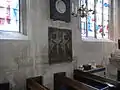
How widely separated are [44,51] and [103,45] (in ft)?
7.61

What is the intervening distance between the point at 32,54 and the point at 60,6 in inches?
50.6

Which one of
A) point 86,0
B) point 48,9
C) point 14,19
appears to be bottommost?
point 14,19

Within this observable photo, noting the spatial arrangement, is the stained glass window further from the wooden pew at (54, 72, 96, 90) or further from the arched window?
the arched window

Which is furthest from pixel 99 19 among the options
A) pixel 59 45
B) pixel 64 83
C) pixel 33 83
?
pixel 33 83

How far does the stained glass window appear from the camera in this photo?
3.13 metres

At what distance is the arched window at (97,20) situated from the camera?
4801 millimetres

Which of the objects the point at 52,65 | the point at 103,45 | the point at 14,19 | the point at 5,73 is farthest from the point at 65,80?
the point at 103,45

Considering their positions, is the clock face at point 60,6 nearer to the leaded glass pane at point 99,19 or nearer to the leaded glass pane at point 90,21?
the leaded glass pane at point 90,21

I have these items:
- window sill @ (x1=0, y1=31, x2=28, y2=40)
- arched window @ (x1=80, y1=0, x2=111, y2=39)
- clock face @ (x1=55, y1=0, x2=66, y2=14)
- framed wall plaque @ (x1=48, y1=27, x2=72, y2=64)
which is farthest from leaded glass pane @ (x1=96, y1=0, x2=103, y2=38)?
window sill @ (x1=0, y1=31, x2=28, y2=40)

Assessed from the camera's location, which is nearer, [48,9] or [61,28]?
[48,9]

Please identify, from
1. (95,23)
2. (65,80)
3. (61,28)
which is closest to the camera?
(65,80)

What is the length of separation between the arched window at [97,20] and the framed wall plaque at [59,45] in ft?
2.31

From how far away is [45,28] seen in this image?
364 cm

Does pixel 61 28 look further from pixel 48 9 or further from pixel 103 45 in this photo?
pixel 103 45
